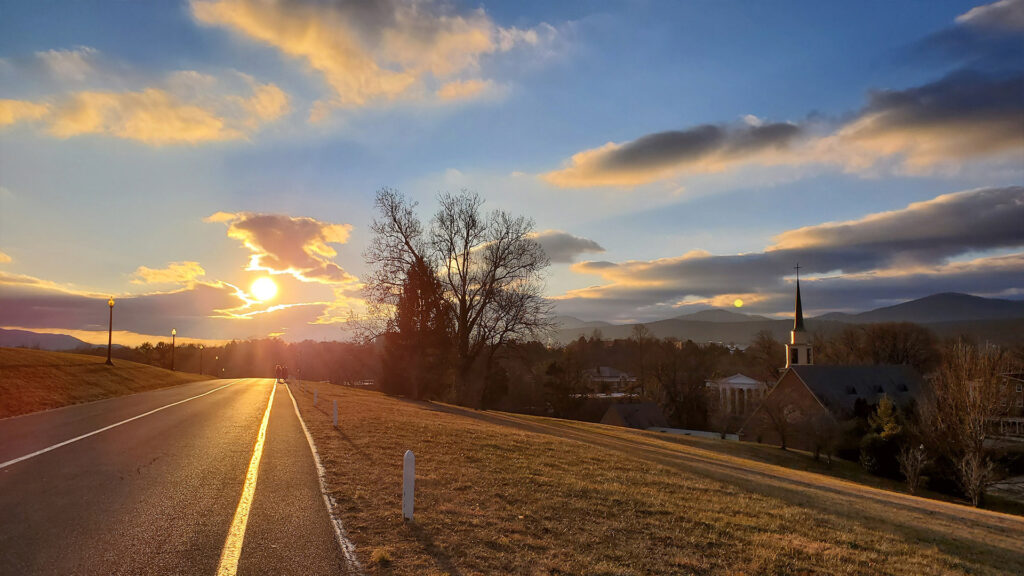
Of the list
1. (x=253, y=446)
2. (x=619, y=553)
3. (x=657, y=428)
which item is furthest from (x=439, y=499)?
(x=657, y=428)

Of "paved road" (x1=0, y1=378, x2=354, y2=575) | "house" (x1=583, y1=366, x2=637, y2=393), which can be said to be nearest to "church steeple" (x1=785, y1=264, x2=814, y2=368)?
"house" (x1=583, y1=366, x2=637, y2=393)

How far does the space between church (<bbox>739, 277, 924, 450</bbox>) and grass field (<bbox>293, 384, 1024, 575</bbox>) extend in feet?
121

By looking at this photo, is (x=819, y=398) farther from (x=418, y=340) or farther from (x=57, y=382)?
(x=57, y=382)

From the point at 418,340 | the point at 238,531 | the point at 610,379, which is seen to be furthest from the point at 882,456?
the point at 610,379

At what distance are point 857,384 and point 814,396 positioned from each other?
37.5ft

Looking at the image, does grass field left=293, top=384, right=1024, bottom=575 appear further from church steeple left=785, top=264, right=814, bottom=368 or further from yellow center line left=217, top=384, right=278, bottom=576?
church steeple left=785, top=264, right=814, bottom=368

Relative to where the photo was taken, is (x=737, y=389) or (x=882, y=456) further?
(x=737, y=389)

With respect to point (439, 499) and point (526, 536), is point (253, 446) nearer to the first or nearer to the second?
point (439, 499)

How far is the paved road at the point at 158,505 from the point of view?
6.23 m

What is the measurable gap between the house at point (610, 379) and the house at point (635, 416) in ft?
95.6

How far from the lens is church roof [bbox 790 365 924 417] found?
199 ft

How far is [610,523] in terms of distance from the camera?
28.1 feet

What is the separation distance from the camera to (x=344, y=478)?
413 inches

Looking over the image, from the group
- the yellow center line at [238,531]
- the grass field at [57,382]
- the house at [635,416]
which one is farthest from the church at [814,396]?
the grass field at [57,382]
